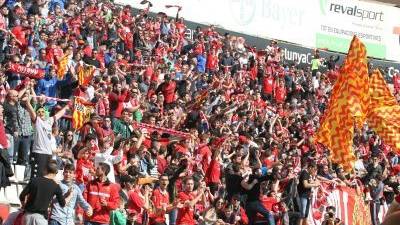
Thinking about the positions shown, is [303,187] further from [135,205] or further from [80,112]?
[135,205]

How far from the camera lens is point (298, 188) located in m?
17.7

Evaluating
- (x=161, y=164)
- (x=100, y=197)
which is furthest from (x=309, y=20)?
(x=100, y=197)

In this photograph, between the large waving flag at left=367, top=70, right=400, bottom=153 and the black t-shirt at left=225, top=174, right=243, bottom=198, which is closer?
the large waving flag at left=367, top=70, right=400, bottom=153

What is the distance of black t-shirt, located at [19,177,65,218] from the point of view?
10.7 metres

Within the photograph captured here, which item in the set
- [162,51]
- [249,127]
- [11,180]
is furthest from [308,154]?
[11,180]

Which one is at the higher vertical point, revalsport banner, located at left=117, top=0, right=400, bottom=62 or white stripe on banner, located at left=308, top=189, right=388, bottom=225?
revalsport banner, located at left=117, top=0, right=400, bottom=62

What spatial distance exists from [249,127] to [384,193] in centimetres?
322

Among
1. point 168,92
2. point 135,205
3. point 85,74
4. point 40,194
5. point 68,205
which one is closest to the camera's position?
point 40,194

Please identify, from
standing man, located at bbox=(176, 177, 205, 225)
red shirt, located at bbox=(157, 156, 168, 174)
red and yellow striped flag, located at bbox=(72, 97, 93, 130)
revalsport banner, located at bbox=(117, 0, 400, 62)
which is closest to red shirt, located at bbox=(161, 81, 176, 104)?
red and yellow striped flag, located at bbox=(72, 97, 93, 130)

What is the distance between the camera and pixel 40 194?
10.7 metres

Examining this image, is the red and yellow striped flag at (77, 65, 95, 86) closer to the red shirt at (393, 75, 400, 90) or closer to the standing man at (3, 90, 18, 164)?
the standing man at (3, 90, 18, 164)

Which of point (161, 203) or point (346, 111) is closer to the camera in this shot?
point (346, 111)

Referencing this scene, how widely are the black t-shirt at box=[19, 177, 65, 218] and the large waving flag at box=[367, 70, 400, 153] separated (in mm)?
3430

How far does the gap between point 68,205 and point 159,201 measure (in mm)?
2077
